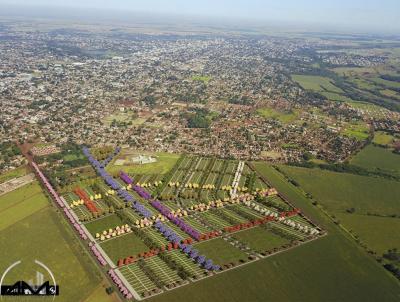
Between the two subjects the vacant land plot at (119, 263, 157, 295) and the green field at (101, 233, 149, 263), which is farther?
the green field at (101, 233, 149, 263)

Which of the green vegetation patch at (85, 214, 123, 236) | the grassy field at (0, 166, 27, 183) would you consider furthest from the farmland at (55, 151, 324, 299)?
the grassy field at (0, 166, 27, 183)

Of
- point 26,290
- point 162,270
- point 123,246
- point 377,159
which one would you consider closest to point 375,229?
point 377,159

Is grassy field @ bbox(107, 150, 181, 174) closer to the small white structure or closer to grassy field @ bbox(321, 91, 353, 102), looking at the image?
the small white structure

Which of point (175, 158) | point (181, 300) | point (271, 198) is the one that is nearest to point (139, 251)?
point (181, 300)

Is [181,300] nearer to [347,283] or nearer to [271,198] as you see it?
[347,283]

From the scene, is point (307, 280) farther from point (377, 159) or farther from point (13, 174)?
point (13, 174)

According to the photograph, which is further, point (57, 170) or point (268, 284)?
point (57, 170)
